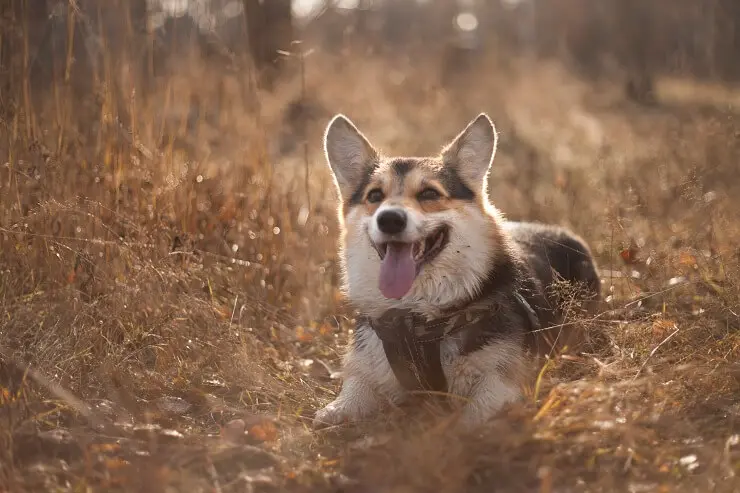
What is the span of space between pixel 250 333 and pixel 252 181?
4.46 feet

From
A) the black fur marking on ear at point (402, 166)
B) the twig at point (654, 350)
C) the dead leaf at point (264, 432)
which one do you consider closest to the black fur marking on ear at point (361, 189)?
the black fur marking on ear at point (402, 166)

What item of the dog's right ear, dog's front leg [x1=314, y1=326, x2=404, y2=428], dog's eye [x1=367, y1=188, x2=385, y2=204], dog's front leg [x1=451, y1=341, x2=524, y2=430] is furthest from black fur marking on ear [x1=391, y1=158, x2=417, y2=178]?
dog's front leg [x1=451, y1=341, x2=524, y2=430]

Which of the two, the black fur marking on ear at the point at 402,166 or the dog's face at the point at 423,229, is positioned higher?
the black fur marking on ear at the point at 402,166

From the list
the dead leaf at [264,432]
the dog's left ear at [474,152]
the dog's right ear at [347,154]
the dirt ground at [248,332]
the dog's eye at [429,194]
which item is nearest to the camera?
the dirt ground at [248,332]

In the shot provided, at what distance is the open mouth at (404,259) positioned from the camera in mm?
4117

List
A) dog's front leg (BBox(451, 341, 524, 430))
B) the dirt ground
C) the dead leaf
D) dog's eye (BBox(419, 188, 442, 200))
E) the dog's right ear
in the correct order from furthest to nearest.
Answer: the dog's right ear
dog's eye (BBox(419, 188, 442, 200))
dog's front leg (BBox(451, 341, 524, 430))
the dead leaf
the dirt ground

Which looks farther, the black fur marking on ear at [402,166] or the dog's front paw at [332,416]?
the black fur marking on ear at [402,166]

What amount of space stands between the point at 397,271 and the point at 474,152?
97 centimetres

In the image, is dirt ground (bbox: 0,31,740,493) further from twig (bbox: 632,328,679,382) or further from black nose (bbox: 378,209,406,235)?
black nose (bbox: 378,209,406,235)

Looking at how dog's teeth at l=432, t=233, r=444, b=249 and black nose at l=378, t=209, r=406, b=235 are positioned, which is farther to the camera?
dog's teeth at l=432, t=233, r=444, b=249

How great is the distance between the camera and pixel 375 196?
177 inches

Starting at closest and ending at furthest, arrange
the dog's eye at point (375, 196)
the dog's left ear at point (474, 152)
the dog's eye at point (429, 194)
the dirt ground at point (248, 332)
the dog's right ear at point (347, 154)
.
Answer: the dirt ground at point (248, 332) → the dog's eye at point (429, 194) → the dog's eye at point (375, 196) → the dog's left ear at point (474, 152) → the dog's right ear at point (347, 154)

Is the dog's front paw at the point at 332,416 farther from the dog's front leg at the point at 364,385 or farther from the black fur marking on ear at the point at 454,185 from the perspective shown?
the black fur marking on ear at the point at 454,185

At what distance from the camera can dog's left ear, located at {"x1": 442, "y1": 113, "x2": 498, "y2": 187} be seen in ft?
15.2
